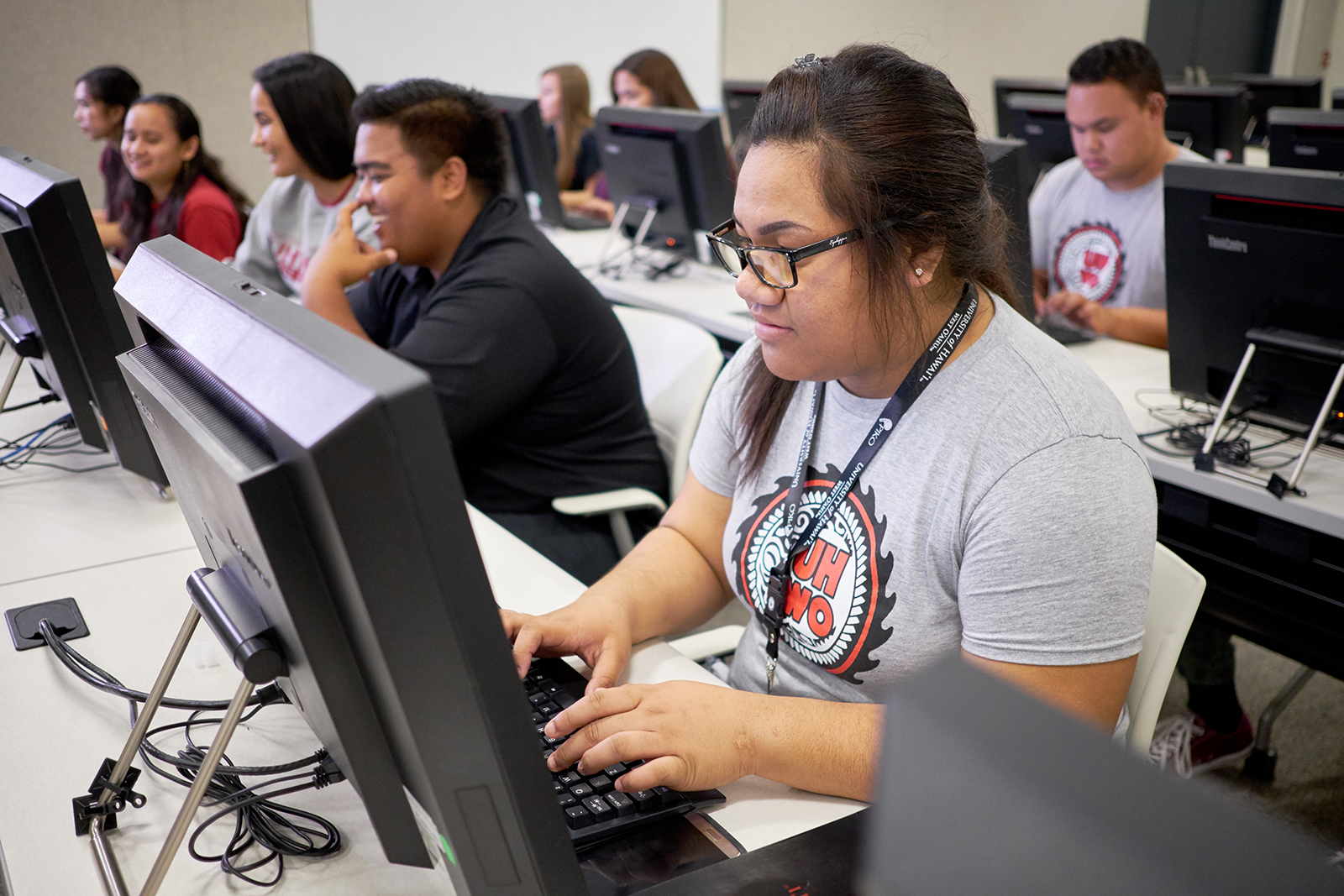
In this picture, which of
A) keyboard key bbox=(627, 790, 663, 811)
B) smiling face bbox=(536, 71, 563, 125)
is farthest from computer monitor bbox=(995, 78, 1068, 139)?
keyboard key bbox=(627, 790, 663, 811)

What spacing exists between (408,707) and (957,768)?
1.10 ft

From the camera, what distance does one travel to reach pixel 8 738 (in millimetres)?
1053

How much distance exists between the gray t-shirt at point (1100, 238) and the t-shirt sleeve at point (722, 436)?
165cm

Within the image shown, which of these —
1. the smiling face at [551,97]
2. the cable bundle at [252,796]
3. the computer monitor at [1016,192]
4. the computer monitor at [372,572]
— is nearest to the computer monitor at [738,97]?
the smiling face at [551,97]

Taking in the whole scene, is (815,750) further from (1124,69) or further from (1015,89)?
(1015,89)

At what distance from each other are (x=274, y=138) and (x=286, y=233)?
0.30 m

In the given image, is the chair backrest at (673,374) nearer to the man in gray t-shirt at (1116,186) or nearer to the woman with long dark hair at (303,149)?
the woman with long dark hair at (303,149)

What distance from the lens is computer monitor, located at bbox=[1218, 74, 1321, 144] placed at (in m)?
4.75

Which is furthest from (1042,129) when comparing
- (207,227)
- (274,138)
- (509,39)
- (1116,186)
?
(509,39)

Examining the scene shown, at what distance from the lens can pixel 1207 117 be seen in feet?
11.1

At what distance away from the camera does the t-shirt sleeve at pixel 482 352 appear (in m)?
1.77

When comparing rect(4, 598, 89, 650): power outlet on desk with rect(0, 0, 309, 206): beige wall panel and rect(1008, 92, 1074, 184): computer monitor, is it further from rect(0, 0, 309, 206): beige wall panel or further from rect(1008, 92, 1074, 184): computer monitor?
rect(0, 0, 309, 206): beige wall panel

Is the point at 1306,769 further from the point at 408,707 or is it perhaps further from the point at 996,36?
the point at 996,36

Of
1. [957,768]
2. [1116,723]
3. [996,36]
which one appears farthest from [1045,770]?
[996,36]
